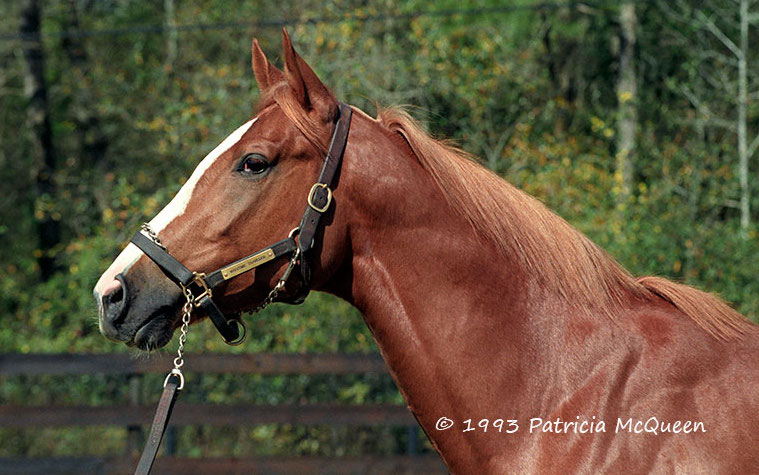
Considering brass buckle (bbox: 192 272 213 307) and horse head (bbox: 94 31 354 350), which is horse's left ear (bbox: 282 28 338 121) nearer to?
horse head (bbox: 94 31 354 350)

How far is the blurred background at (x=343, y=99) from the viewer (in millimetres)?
7289

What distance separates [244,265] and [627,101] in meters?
9.00

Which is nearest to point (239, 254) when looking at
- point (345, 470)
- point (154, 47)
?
point (345, 470)

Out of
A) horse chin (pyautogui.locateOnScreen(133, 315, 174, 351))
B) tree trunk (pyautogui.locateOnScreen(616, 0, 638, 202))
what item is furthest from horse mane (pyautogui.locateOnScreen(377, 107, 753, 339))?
tree trunk (pyautogui.locateOnScreen(616, 0, 638, 202))

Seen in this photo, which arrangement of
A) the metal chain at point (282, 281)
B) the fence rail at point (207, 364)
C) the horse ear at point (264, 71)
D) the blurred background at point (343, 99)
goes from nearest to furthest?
the metal chain at point (282, 281) < the horse ear at point (264, 71) < the fence rail at point (207, 364) < the blurred background at point (343, 99)

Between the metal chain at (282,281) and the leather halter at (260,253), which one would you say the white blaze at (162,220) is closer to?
the leather halter at (260,253)

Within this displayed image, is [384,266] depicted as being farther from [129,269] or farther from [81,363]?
[81,363]

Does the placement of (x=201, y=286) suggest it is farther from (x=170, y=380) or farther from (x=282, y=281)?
(x=170, y=380)

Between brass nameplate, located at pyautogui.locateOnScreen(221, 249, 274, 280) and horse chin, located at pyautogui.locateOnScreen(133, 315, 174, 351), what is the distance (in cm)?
21

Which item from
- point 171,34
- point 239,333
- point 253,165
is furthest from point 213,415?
point 171,34

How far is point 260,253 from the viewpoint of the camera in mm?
2244

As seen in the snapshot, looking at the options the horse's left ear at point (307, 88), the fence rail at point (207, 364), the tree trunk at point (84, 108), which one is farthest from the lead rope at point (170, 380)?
the tree trunk at point (84, 108)

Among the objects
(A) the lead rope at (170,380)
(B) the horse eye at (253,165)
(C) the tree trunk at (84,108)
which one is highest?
(B) the horse eye at (253,165)

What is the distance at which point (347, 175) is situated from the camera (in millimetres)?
2314
